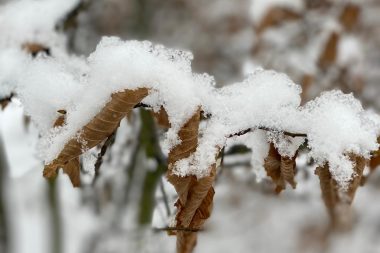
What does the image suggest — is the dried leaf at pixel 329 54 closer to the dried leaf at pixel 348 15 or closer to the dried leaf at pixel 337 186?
the dried leaf at pixel 348 15

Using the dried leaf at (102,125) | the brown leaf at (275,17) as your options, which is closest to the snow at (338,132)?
the dried leaf at (102,125)

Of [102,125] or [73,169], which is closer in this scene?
[102,125]

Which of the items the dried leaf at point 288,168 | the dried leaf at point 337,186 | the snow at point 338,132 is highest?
the snow at point 338,132

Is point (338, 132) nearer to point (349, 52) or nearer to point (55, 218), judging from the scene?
point (55, 218)

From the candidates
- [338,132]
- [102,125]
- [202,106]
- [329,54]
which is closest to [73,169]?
[102,125]

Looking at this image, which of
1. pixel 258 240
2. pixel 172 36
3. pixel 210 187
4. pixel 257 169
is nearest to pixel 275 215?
pixel 258 240

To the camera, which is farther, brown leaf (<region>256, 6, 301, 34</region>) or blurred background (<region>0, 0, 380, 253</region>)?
brown leaf (<region>256, 6, 301, 34</region>)

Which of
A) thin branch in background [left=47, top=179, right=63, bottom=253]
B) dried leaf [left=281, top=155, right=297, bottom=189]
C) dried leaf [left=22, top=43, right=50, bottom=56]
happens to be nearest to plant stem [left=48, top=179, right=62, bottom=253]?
thin branch in background [left=47, top=179, right=63, bottom=253]

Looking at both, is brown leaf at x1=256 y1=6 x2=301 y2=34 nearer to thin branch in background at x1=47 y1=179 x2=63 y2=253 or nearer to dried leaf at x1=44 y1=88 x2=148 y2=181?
thin branch in background at x1=47 y1=179 x2=63 y2=253

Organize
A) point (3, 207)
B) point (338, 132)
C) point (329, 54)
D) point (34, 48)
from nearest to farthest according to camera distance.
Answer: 1. point (338, 132)
2. point (34, 48)
3. point (3, 207)
4. point (329, 54)
